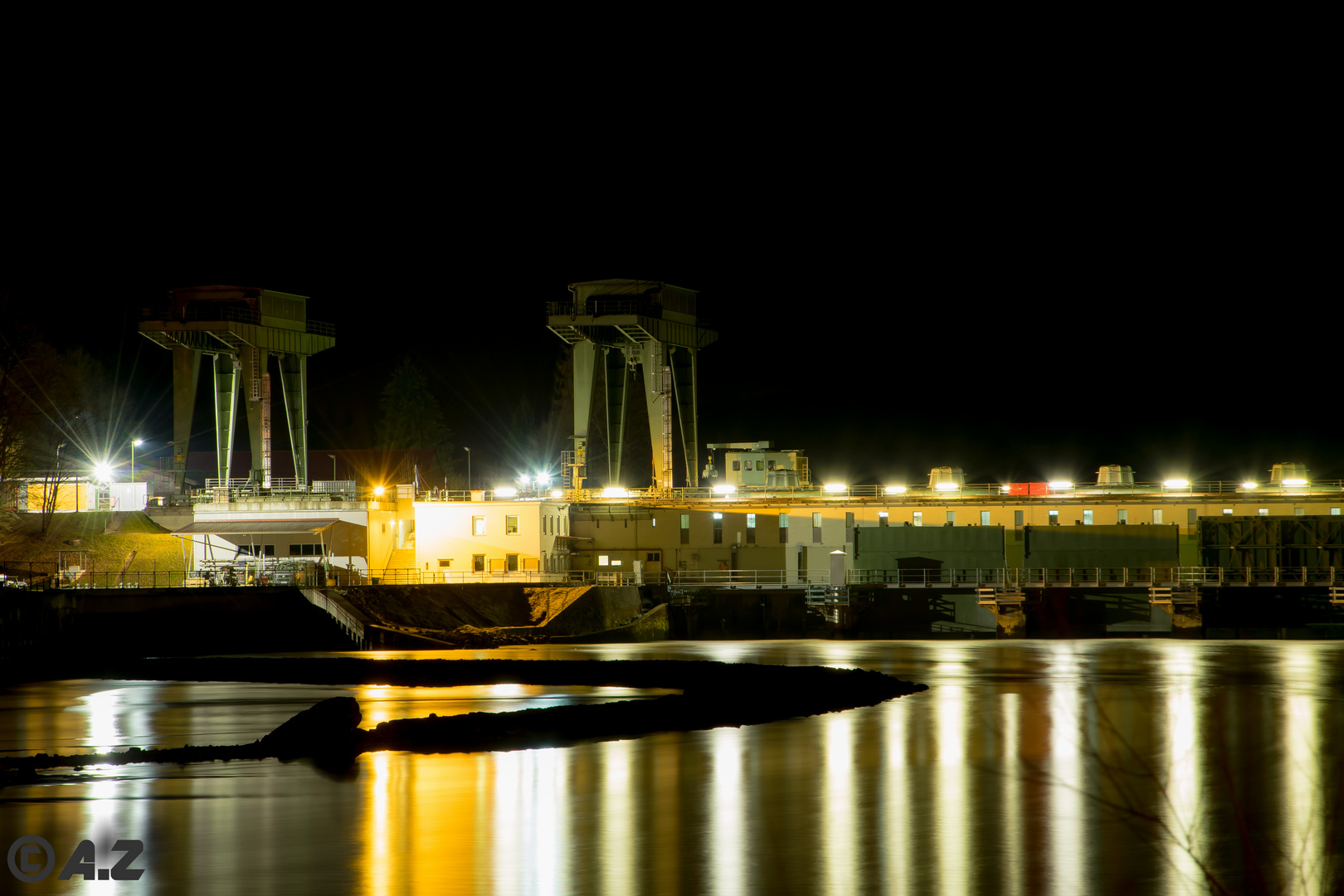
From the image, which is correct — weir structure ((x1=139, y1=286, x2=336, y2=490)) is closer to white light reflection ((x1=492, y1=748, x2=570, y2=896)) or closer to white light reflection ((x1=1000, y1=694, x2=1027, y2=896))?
white light reflection ((x1=1000, y1=694, x2=1027, y2=896))

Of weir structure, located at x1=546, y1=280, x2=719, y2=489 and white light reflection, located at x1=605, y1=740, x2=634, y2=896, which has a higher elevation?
weir structure, located at x1=546, y1=280, x2=719, y2=489

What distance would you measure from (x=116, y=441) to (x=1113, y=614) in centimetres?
7339

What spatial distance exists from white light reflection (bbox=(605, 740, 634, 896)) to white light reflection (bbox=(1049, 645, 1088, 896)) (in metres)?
4.41

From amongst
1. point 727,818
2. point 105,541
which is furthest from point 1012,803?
point 105,541

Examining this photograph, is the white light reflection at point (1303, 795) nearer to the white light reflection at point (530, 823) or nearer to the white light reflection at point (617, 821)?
the white light reflection at point (617, 821)

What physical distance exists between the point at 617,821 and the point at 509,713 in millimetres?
8585

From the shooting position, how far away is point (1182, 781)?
21.2 metres

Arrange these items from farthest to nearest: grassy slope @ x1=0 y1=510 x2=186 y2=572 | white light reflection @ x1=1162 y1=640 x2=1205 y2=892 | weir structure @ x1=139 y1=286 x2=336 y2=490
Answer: weir structure @ x1=139 y1=286 x2=336 y2=490
grassy slope @ x1=0 y1=510 x2=186 y2=572
white light reflection @ x1=1162 y1=640 x2=1205 y2=892

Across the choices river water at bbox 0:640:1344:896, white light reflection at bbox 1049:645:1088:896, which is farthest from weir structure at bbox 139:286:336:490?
white light reflection at bbox 1049:645:1088:896

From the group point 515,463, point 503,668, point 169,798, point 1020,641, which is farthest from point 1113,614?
point 515,463

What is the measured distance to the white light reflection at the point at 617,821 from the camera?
14539 millimetres

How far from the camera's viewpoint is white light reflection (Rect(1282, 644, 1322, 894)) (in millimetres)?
14539

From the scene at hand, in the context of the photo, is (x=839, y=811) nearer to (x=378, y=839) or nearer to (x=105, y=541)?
(x=378, y=839)

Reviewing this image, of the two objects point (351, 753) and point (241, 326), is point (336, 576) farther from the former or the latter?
point (351, 753)
